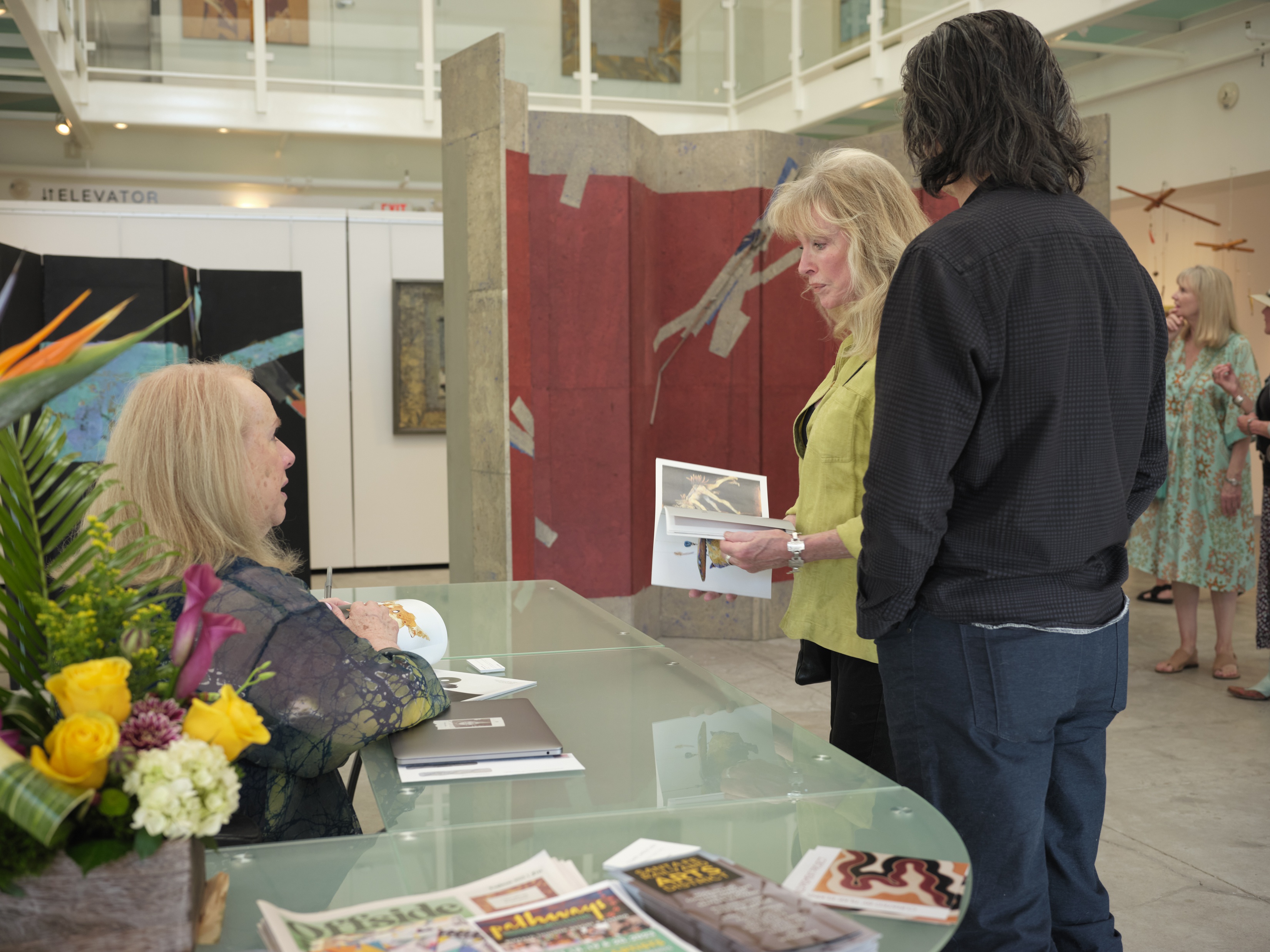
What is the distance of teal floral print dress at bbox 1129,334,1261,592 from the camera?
495cm

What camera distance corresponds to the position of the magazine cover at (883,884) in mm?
1112

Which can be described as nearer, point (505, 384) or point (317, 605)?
point (317, 605)

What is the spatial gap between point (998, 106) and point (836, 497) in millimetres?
A: 763

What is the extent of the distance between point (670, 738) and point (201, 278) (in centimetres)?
564

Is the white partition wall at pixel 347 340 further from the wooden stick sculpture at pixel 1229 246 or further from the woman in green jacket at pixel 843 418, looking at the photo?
the woman in green jacket at pixel 843 418

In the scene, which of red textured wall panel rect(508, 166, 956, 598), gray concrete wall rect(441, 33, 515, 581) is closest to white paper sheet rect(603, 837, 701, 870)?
gray concrete wall rect(441, 33, 515, 581)

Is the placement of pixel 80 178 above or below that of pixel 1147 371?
above

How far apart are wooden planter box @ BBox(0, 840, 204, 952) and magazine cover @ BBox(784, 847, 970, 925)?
60cm

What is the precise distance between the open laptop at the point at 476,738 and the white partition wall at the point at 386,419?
635 cm

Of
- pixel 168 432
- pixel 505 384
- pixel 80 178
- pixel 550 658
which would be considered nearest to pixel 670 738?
pixel 550 658

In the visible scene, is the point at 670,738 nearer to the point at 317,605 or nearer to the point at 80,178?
the point at 317,605

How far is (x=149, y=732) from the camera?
91cm

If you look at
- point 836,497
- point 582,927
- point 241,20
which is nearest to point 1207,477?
point 836,497

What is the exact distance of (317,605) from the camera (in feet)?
5.17
